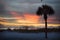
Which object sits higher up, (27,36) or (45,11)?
(45,11)

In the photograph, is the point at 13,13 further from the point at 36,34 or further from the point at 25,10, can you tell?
the point at 36,34

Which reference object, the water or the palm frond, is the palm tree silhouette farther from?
the water

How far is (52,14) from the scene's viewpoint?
1.63 m

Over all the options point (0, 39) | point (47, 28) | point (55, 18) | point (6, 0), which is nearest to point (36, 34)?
point (47, 28)

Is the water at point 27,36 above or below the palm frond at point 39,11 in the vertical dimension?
below

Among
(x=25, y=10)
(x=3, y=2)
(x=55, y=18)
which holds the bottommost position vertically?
(x=55, y=18)

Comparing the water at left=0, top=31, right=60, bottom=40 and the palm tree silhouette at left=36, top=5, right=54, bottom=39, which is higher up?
the palm tree silhouette at left=36, top=5, right=54, bottom=39

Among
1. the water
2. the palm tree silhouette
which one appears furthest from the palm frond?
the water

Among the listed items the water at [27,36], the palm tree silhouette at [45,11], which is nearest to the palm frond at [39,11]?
the palm tree silhouette at [45,11]

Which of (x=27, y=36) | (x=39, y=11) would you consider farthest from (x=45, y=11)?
(x=27, y=36)

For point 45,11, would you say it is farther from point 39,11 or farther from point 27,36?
point 27,36

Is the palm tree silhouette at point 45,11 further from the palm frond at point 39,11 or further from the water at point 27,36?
the water at point 27,36

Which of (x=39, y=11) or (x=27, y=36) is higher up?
(x=39, y=11)

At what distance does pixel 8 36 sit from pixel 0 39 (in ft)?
0.44
